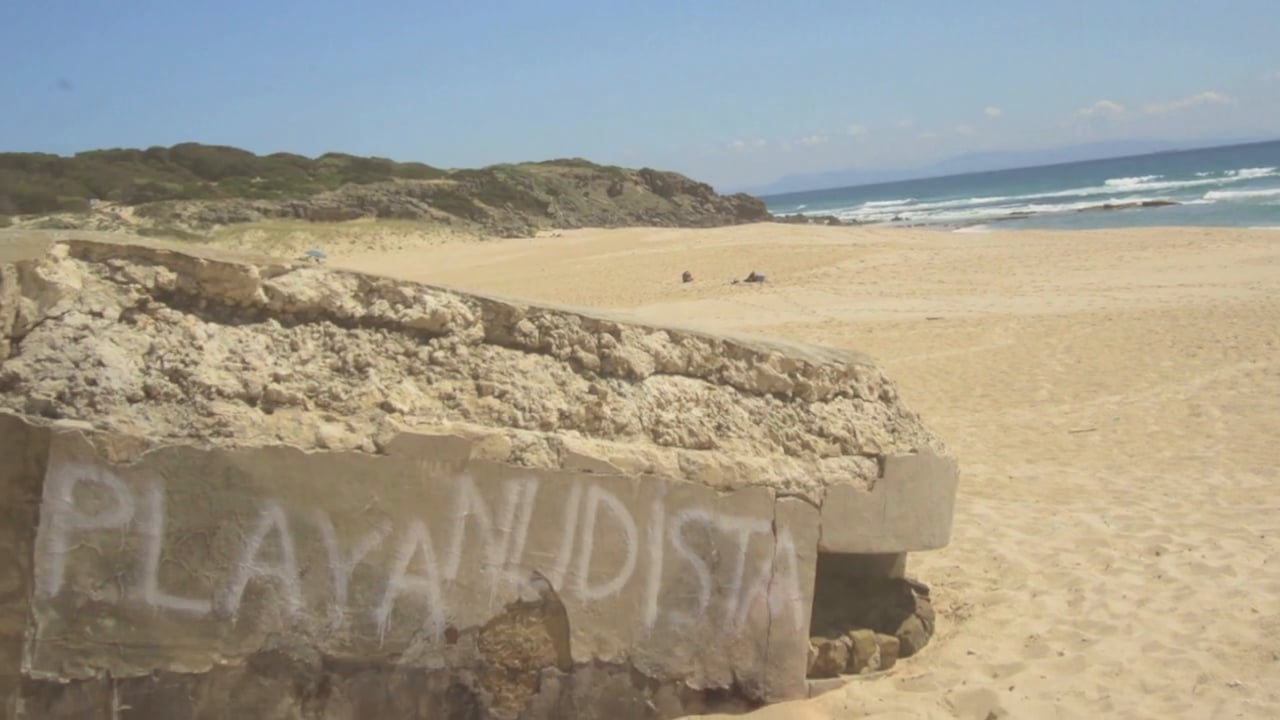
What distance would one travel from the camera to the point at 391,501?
3.52 meters

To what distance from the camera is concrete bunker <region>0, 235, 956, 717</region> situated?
333cm

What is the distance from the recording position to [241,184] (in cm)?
3984

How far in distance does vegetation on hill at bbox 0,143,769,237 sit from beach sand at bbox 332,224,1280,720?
13846 millimetres

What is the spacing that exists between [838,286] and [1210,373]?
10.7 m

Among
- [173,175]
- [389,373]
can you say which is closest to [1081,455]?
[389,373]

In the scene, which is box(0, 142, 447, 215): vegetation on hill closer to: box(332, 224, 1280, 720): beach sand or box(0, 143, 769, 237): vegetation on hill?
box(0, 143, 769, 237): vegetation on hill

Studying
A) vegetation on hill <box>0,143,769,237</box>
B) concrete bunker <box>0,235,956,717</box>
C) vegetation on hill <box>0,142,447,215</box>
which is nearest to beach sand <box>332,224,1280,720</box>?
concrete bunker <box>0,235,956,717</box>

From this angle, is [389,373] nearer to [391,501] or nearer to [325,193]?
[391,501]

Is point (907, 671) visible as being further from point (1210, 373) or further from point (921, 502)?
point (1210, 373)

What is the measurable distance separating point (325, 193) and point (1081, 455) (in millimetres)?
33307

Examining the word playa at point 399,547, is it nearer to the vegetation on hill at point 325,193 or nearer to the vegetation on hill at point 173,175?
the vegetation on hill at point 325,193

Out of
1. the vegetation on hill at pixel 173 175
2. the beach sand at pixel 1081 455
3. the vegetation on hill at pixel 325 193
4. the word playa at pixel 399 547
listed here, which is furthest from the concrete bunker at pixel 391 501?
the vegetation on hill at pixel 173 175

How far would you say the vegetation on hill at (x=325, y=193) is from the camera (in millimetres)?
32375

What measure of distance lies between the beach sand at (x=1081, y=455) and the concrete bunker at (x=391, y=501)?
1.89 feet
